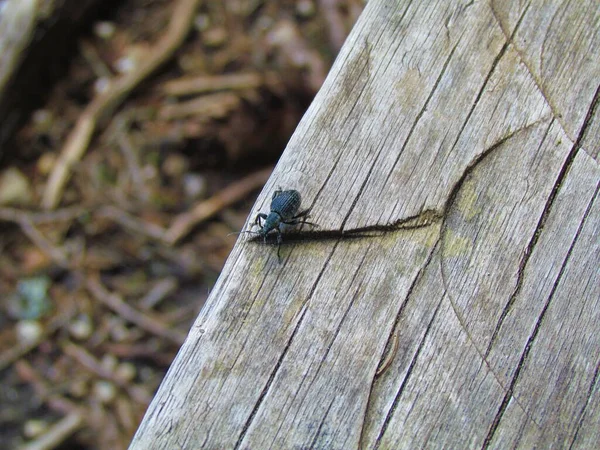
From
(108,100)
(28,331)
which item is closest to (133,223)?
(28,331)

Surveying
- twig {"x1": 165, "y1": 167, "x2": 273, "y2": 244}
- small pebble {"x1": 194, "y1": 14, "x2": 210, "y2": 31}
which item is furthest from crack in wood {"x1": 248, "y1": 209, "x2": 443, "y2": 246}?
small pebble {"x1": 194, "y1": 14, "x2": 210, "y2": 31}

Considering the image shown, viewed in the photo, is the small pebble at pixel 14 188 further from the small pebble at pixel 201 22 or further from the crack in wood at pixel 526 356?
the crack in wood at pixel 526 356

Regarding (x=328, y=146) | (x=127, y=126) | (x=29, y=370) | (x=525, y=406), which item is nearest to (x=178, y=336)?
(x=29, y=370)

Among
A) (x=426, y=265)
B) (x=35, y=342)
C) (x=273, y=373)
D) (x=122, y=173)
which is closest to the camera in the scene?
(x=273, y=373)

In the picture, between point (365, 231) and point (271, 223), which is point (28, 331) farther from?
point (365, 231)

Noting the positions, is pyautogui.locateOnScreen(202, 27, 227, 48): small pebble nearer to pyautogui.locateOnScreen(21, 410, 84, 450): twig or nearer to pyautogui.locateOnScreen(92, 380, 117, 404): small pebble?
Result: pyautogui.locateOnScreen(92, 380, 117, 404): small pebble

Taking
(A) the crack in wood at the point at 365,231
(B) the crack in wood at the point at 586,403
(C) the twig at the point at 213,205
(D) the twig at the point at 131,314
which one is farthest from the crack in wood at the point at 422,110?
(C) the twig at the point at 213,205
